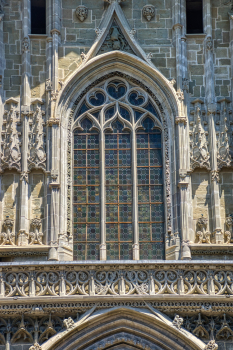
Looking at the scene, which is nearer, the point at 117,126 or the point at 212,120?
the point at 212,120

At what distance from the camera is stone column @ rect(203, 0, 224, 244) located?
2672 cm

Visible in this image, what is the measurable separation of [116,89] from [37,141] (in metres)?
2.88

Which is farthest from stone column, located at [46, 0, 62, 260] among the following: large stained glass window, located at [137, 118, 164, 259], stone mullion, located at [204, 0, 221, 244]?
stone mullion, located at [204, 0, 221, 244]

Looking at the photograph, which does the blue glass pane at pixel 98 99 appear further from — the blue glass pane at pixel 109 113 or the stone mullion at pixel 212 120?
the stone mullion at pixel 212 120

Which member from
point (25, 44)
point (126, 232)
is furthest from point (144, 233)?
point (25, 44)

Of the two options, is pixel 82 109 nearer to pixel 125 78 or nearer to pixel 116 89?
pixel 116 89

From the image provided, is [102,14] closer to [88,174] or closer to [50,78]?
[50,78]

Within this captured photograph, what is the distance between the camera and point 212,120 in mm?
27859

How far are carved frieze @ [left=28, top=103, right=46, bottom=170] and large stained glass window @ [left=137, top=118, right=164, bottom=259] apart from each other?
8.88 ft

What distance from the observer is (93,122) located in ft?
92.6

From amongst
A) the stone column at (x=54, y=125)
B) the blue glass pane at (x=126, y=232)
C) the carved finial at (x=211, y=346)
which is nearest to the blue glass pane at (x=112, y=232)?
the blue glass pane at (x=126, y=232)

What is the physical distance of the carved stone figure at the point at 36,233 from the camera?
86.9 feet

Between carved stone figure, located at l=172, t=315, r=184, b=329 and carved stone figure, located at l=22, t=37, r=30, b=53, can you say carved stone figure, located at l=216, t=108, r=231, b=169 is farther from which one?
carved stone figure, located at l=22, t=37, r=30, b=53

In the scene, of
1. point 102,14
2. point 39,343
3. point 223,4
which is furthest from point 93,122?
point 39,343
